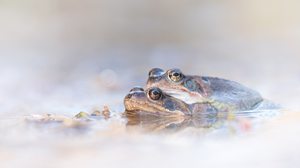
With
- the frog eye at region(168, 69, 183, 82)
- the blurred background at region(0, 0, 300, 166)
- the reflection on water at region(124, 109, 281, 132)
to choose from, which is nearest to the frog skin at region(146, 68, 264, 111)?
the frog eye at region(168, 69, 183, 82)

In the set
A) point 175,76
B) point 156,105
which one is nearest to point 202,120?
point 156,105

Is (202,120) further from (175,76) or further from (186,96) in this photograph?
(175,76)

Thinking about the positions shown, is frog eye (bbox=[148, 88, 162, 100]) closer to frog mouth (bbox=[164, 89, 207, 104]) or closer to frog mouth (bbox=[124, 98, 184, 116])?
frog mouth (bbox=[124, 98, 184, 116])

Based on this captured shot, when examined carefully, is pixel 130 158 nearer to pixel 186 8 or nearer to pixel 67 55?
pixel 67 55

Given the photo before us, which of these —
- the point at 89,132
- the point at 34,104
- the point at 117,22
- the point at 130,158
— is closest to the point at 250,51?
the point at 117,22

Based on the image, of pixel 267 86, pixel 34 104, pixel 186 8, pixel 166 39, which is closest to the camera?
pixel 34 104

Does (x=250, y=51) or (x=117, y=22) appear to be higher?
(x=117, y=22)

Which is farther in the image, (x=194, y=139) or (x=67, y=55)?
(x=67, y=55)
